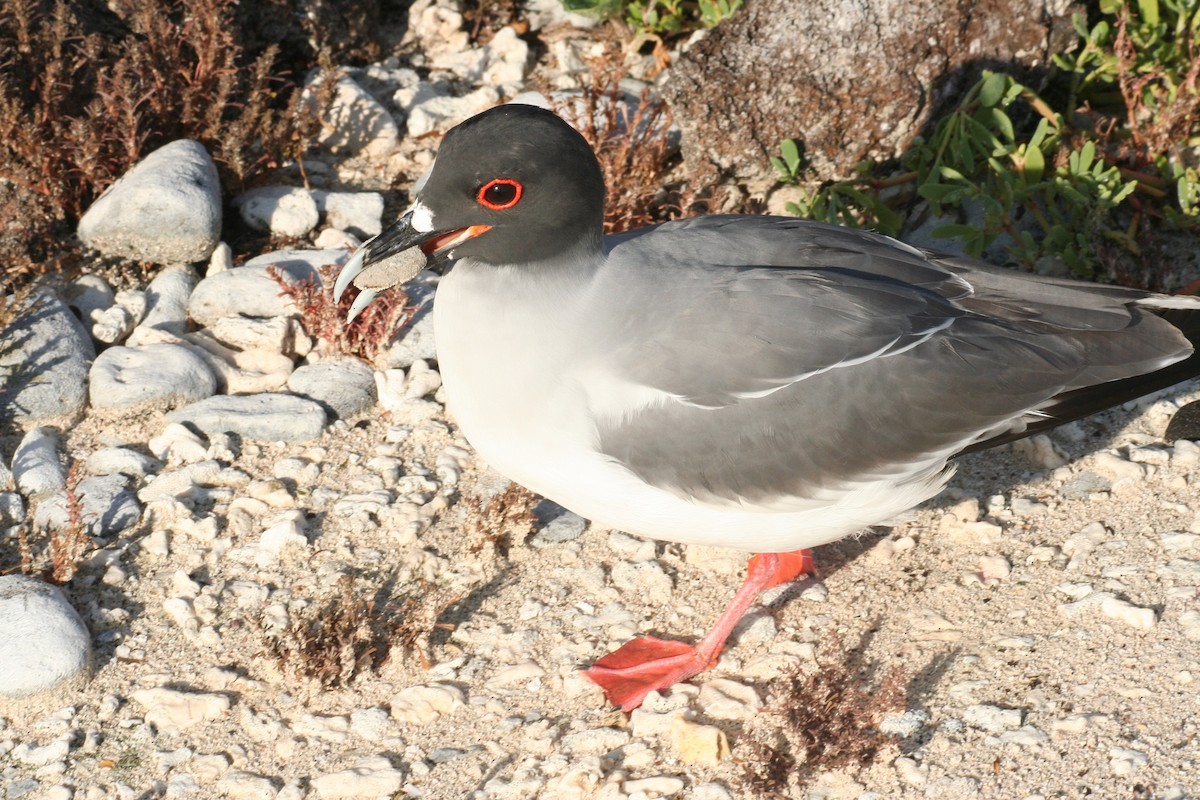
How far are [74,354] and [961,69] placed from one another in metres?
4.37

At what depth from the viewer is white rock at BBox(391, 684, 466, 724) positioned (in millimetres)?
4422

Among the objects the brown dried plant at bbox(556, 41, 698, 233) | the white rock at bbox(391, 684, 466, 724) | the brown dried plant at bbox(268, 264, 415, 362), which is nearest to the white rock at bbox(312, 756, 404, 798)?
the white rock at bbox(391, 684, 466, 724)

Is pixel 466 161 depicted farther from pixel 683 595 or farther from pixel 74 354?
pixel 74 354

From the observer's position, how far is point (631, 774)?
13.7ft

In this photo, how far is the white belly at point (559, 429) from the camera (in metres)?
4.19

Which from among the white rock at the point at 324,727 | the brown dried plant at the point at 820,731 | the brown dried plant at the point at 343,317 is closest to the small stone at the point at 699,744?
the brown dried plant at the point at 820,731

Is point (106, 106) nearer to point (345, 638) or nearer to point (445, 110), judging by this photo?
point (445, 110)

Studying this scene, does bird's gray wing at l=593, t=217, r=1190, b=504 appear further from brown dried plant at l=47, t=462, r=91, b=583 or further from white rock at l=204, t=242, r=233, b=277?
white rock at l=204, t=242, r=233, b=277

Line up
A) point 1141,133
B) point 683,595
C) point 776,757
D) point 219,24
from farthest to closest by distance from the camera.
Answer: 1. point 219,24
2. point 1141,133
3. point 683,595
4. point 776,757

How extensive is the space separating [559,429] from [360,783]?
128 centimetres

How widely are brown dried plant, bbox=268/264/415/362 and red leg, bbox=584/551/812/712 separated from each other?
1978mm

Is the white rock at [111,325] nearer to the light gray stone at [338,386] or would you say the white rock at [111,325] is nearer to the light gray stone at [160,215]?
the light gray stone at [160,215]

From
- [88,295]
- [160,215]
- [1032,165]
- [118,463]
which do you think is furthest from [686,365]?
[88,295]

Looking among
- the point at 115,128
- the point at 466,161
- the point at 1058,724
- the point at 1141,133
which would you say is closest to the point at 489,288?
the point at 466,161
